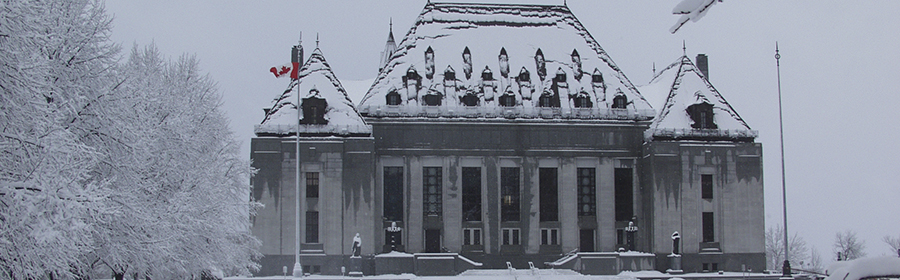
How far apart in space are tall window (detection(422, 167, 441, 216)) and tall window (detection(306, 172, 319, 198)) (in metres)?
6.20

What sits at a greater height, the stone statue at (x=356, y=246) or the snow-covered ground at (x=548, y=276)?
the stone statue at (x=356, y=246)

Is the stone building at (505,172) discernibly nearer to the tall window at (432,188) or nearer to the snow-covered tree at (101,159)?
the tall window at (432,188)

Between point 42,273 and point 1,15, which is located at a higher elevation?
point 1,15

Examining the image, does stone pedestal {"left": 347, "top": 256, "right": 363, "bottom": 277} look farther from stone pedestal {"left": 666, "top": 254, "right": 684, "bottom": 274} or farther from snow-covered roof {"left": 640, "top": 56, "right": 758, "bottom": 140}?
snow-covered roof {"left": 640, "top": 56, "right": 758, "bottom": 140}

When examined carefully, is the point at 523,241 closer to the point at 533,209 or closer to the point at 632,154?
the point at 533,209

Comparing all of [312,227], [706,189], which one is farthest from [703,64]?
[312,227]

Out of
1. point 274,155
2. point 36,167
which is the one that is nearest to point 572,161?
point 274,155

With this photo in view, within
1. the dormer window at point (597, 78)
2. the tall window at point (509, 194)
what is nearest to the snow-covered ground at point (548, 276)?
the tall window at point (509, 194)

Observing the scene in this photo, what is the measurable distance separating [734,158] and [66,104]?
3922 cm

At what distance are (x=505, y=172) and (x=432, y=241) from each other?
591cm

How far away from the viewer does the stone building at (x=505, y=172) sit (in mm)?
46688

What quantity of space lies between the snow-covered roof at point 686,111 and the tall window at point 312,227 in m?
19.9

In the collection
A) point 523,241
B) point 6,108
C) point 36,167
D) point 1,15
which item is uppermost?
point 1,15

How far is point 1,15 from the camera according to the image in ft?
47.6
